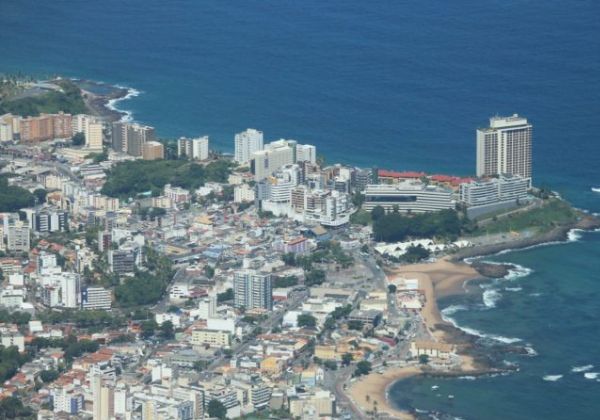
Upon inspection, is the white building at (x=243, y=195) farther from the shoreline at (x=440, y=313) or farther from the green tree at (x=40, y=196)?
the shoreline at (x=440, y=313)

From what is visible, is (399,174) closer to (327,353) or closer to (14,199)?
(14,199)

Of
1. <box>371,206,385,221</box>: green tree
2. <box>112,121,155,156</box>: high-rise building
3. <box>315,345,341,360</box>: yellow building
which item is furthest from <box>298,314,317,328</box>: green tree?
<box>112,121,155,156</box>: high-rise building

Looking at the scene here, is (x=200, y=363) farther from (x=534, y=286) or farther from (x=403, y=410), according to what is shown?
(x=534, y=286)

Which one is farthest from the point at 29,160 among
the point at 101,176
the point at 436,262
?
the point at 436,262

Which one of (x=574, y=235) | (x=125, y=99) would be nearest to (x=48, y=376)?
(x=574, y=235)

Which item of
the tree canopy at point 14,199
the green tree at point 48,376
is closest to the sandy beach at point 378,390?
the green tree at point 48,376

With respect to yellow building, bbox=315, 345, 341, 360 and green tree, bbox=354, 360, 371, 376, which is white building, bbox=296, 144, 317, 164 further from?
green tree, bbox=354, 360, 371, 376
